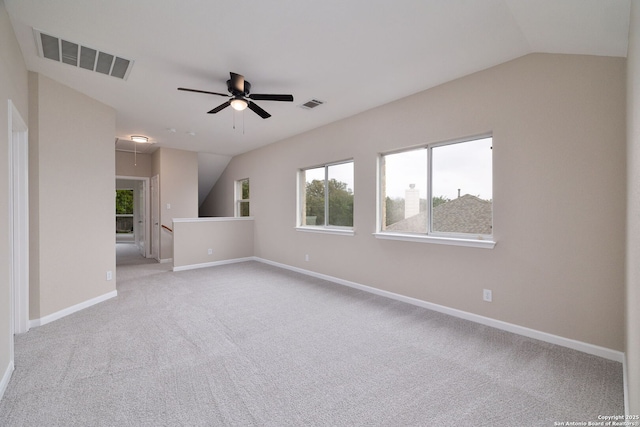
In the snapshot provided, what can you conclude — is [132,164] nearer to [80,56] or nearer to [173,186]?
[173,186]

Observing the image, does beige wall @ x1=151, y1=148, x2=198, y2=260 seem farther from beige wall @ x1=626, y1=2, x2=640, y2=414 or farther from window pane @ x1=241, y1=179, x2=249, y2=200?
beige wall @ x1=626, y1=2, x2=640, y2=414

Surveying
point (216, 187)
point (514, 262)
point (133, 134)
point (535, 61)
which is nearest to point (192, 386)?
point (514, 262)

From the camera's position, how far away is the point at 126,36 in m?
2.38

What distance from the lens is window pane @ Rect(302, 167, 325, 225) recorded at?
5.23 m

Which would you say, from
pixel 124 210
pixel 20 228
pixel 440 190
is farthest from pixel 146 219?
pixel 440 190

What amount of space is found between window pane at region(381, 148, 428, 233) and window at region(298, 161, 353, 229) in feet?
2.24

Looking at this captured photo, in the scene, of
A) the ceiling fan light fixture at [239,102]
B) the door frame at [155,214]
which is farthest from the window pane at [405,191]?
the door frame at [155,214]

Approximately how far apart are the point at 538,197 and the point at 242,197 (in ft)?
22.0

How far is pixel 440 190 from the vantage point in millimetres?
3457

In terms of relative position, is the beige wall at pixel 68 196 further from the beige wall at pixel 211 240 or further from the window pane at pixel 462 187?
the window pane at pixel 462 187

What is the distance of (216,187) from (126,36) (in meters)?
6.62

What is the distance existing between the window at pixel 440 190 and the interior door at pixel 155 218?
214 inches

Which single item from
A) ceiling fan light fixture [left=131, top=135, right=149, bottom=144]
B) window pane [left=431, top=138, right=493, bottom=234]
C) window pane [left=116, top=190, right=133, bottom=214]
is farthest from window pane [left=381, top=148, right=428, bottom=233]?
window pane [left=116, top=190, right=133, bottom=214]

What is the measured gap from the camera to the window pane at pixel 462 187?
121 inches
